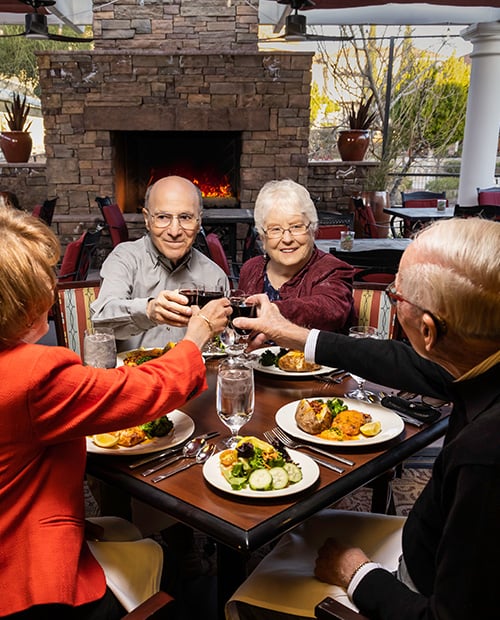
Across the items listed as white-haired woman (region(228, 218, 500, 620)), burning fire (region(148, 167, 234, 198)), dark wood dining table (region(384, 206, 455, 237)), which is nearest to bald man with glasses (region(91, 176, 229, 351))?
white-haired woman (region(228, 218, 500, 620))

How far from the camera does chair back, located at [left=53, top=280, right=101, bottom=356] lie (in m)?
2.57

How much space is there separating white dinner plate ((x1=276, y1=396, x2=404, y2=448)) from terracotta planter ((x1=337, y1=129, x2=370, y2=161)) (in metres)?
6.75

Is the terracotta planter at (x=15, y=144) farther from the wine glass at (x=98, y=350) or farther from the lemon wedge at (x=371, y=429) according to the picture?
the lemon wedge at (x=371, y=429)

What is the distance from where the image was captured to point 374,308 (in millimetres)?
2596

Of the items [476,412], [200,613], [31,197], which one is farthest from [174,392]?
[31,197]

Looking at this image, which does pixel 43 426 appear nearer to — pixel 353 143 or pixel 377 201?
pixel 377 201

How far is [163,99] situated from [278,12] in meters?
2.03

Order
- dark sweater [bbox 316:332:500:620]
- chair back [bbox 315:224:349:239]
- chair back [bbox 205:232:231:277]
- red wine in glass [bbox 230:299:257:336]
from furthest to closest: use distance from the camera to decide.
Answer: chair back [bbox 315:224:349:239]
chair back [bbox 205:232:231:277]
red wine in glass [bbox 230:299:257:336]
dark sweater [bbox 316:332:500:620]

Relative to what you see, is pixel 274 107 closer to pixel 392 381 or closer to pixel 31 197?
pixel 31 197

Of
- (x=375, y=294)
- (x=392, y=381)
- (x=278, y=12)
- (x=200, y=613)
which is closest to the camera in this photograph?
(x=392, y=381)

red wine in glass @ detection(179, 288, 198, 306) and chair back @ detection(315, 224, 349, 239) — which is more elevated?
red wine in glass @ detection(179, 288, 198, 306)

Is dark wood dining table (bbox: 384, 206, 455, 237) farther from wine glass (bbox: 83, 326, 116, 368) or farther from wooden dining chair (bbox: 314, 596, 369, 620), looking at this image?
wooden dining chair (bbox: 314, 596, 369, 620)

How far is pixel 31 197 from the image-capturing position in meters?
7.88

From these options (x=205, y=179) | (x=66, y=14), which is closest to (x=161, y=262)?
(x=205, y=179)
